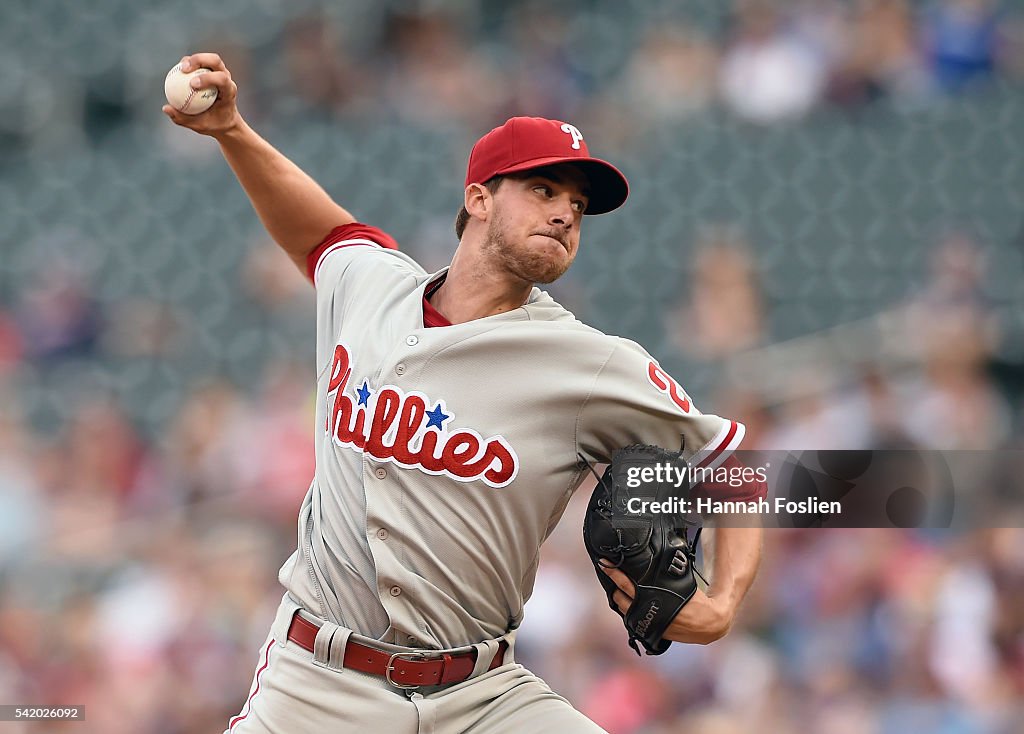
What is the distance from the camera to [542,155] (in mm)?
2471

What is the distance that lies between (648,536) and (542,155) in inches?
28.6

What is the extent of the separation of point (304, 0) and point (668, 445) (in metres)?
5.96

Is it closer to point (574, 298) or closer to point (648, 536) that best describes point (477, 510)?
point (648, 536)

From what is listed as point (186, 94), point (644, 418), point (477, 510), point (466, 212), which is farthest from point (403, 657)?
point (186, 94)

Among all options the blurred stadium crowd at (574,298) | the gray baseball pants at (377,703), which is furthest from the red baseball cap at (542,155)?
the blurred stadium crowd at (574,298)

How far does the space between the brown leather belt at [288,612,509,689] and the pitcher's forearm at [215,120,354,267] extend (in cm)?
96

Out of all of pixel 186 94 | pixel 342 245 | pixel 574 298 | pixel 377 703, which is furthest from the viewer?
pixel 574 298

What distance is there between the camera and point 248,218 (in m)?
6.95

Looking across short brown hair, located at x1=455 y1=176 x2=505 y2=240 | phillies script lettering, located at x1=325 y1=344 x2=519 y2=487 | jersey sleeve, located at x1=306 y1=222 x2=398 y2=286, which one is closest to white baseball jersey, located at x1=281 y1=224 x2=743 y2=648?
phillies script lettering, located at x1=325 y1=344 x2=519 y2=487

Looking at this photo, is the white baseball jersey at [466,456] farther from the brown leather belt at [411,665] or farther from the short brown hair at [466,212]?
the short brown hair at [466,212]

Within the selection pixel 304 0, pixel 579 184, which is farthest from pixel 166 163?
pixel 579 184

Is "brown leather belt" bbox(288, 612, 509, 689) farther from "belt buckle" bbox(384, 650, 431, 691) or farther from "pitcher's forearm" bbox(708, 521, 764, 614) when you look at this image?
"pitcher's forearm" bbox(708, 521, 764, 614)

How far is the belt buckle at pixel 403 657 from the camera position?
7.59ft

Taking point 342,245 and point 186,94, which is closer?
point 186,94
